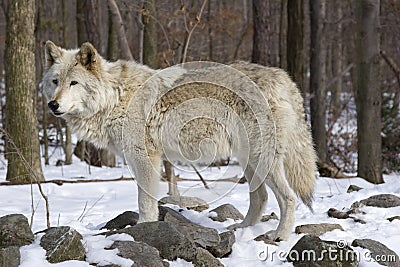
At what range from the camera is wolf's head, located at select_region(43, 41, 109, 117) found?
486 centimetres

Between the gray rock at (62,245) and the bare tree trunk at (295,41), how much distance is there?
7642mm

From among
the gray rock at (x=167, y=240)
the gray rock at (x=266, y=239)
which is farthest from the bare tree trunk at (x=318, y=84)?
the gray rock at (x=167, y=240)

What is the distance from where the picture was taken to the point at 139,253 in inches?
142

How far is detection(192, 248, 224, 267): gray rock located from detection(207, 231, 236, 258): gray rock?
17cm

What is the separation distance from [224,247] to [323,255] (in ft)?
2.67

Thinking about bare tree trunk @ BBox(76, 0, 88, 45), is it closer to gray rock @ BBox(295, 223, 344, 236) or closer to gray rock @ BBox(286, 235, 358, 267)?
gray rock @ BBox(295, 223, 344, 236)

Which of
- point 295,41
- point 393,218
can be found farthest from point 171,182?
point 295,41

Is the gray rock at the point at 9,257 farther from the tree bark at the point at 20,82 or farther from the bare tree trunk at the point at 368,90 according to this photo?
the bare tree trunk at the point at 368,90

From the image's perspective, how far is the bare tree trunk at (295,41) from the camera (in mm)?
10414

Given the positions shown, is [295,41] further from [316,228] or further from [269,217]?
[316,228]

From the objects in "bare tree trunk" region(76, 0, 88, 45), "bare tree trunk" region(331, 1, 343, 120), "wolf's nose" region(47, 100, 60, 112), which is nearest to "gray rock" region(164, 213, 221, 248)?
"wolf's nose" region(47, 100, 60, 112)

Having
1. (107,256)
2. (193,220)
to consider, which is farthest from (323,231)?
(107,256)

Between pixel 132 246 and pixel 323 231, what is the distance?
2.02 meters

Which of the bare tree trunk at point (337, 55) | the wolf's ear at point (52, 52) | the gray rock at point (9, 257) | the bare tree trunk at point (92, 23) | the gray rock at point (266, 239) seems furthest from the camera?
the bare tree trunk at point (337, 55)
